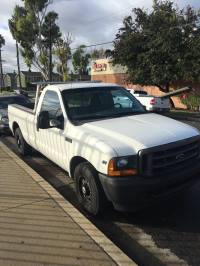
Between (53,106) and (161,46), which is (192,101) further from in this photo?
(53,106)

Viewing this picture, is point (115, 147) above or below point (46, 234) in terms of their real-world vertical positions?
above

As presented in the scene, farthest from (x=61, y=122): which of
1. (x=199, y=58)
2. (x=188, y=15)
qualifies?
(x=188, y=15)

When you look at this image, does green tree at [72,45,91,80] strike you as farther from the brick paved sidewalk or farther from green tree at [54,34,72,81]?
A: the brick paved sidewalk

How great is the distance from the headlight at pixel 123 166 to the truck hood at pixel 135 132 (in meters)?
0.07

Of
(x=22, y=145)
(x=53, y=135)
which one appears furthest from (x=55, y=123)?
(x=22, y=145)

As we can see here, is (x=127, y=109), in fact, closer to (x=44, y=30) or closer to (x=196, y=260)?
(x=196, y=260)

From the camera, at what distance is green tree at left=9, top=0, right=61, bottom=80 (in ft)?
163

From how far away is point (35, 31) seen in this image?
50656mm

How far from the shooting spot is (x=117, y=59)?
35.1 meters

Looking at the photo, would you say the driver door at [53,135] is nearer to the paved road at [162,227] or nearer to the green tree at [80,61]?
the paved road at [162,227]

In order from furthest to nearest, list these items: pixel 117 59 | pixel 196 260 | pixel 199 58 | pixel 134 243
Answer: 1. pixel 117 59
2. pixel 199 58
3. pixel 134 243
4. pixel 196 260

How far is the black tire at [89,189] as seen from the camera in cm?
536

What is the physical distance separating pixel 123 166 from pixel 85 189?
0.98 meters

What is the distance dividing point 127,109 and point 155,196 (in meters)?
2.02
